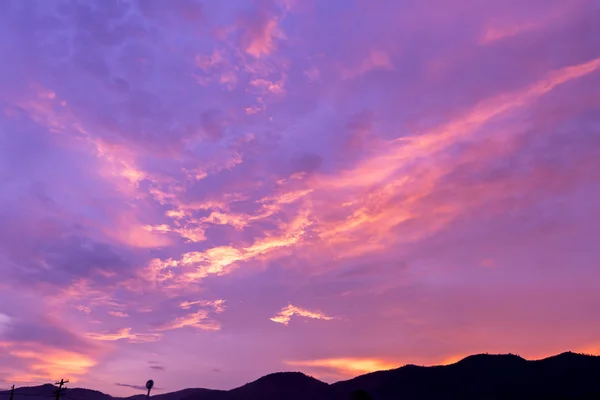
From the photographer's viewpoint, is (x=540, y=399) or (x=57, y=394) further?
(x=540, y=399)

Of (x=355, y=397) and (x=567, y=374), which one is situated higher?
(x=567, y=374)

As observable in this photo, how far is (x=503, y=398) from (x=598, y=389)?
35.1 m

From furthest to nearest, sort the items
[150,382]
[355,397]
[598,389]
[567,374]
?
1. [567,374]
2. [598,389]
3. [150,382]
4. [355,397]

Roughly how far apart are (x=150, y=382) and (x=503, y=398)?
541 feet

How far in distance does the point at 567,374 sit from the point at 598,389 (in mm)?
23598

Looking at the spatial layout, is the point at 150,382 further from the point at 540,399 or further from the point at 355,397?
the point at 540,399

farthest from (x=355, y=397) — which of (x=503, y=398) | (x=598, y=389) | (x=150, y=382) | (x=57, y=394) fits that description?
(x=503, y=398)

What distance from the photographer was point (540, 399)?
18375 cm

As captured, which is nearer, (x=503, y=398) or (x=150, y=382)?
(x=150, y=382)

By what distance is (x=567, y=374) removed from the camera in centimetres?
19875

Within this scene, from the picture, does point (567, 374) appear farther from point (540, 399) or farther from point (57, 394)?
point (57, 394)

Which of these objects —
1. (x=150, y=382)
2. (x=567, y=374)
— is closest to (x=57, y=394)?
(x=150, y=382)

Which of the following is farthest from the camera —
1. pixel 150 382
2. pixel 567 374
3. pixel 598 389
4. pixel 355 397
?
pixel 567 374

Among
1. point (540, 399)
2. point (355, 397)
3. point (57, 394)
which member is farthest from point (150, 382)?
point (540, 399)
